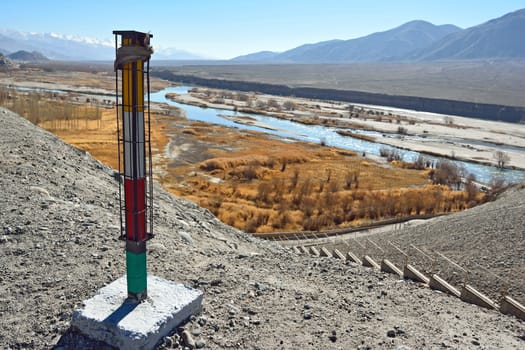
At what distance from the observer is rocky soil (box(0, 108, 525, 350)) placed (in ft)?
21.8

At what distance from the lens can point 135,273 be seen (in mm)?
6438

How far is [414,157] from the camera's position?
4891 centimetres

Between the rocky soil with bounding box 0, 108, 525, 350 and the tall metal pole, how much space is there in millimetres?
1169

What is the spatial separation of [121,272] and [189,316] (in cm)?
202

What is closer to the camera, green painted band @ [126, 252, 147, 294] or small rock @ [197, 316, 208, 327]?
green painted band @ [126, 252, 147, 294]

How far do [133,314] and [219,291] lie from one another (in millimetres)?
2021

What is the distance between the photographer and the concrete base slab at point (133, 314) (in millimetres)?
5852

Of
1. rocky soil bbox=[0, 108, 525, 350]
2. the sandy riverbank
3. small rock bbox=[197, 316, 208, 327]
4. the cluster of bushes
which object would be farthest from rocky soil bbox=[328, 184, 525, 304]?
the cluster of bushes

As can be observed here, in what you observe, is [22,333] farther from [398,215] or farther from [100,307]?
[398,215]

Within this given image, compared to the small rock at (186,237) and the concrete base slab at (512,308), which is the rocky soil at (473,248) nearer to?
the concrete base slab at (512,308)

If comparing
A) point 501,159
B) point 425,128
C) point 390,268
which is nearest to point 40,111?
point 390,268

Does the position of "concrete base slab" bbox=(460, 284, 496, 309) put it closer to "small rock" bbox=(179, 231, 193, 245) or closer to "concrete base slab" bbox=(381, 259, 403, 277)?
"concrete base slab" bbox=(381, 259, 403, 277)

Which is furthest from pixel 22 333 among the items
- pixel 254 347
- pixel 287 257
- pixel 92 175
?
pixel 92 175

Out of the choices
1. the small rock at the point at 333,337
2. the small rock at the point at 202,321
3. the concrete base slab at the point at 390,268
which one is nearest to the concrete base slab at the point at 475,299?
the concrete base slab at the point at 390,268
